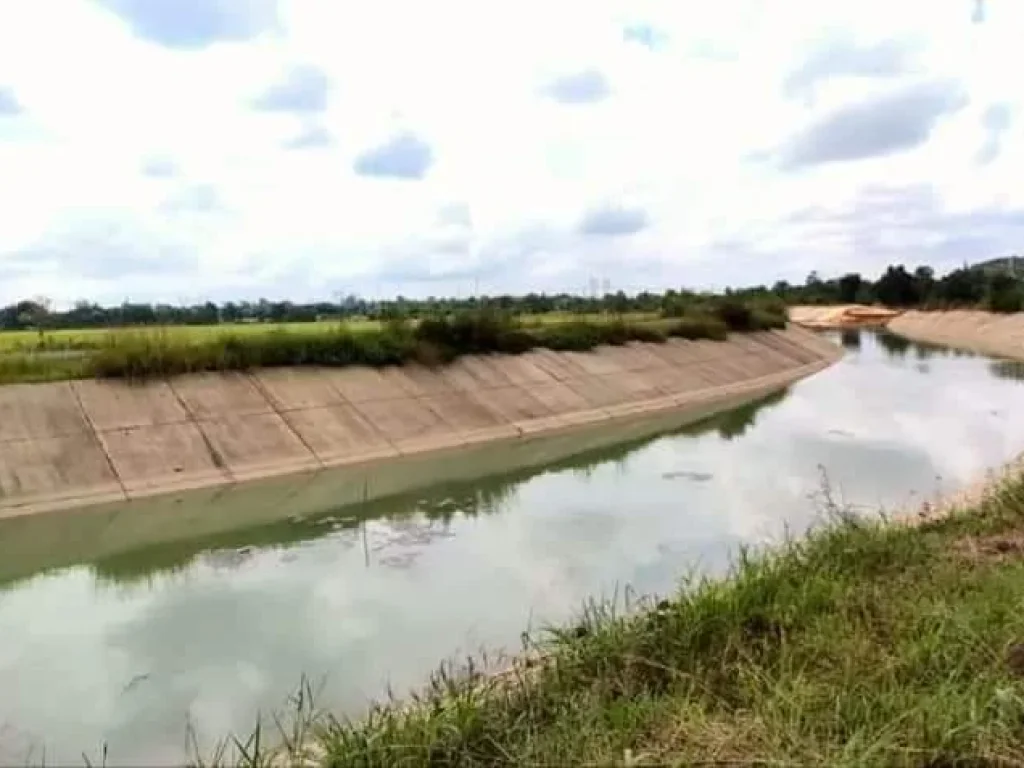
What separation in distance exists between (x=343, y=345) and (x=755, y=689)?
48.2ft

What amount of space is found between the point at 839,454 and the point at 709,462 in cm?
213

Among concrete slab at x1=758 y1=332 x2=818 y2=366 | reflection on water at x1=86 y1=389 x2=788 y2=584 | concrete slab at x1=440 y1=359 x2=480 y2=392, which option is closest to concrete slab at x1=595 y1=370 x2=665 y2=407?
concrete slab at x1=440 y1=359 x2=480 y2=392

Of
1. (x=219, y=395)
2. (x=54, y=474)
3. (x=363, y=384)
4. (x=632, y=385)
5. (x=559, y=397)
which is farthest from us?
(x=632, y=385)

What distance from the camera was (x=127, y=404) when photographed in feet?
47.0

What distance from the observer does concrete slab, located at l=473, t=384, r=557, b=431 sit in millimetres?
18875

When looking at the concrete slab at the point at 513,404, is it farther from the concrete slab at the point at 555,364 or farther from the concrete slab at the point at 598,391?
the concrete slab at the point at 555,364

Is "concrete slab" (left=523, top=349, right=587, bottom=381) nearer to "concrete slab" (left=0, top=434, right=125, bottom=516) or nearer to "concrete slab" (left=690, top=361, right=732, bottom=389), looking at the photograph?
"concrete slab" (left=690, top=361, right=732, bottom=389)

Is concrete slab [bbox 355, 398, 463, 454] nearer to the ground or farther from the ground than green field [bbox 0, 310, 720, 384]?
nearer to the ground

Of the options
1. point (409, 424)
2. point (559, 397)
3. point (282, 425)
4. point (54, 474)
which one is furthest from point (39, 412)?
point (559, 397)

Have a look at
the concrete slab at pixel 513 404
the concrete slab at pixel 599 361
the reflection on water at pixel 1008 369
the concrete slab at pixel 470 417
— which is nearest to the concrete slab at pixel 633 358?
the concrete slab at pixel 599 361

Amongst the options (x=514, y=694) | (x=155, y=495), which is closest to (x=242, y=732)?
(x=514, y=694)

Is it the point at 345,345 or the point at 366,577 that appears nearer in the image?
the point at 366,577

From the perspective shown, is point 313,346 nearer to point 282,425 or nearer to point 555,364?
point 282,425

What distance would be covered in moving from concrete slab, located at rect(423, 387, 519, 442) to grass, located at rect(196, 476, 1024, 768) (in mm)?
11630
